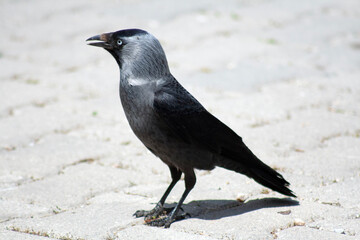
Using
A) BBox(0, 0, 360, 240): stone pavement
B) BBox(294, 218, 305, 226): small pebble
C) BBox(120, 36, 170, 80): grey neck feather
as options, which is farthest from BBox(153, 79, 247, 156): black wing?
BBox(294, 218, 305, 226): small pebble

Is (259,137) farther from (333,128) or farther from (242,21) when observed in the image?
(242,21)

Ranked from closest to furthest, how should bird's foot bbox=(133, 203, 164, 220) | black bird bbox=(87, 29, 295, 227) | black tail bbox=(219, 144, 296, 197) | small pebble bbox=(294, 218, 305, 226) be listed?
small pebble bbox=(294, 218, 305, 226), black bird bbox=(87, 29, 295, 227), bird's foot bbox=(133, 203, 164, 220), black tail bbox=(219, 144, 296, 197)

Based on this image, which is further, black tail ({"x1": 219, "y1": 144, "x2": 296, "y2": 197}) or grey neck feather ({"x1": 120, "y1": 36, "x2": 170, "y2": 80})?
black tail ({"x1": 219, "y1": 144, "x2": 296, "y2": 197})

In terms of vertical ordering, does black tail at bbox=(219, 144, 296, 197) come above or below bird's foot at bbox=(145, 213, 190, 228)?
above

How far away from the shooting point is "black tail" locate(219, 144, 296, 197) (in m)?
4.02

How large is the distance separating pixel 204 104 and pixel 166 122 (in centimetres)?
260

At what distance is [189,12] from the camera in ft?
30.6

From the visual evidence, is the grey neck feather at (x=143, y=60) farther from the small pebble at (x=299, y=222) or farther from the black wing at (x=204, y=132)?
the small pebble at (x=299, y=222)

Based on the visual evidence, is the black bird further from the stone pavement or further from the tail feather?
the stone pavement

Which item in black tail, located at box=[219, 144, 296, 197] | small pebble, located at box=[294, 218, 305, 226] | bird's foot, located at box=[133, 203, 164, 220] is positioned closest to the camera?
small pebble, located at box=[294, 218, 305, 226]

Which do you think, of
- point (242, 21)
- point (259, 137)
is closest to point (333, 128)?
point (259, 137)

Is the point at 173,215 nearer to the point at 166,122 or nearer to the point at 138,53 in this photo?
the point at 166,122

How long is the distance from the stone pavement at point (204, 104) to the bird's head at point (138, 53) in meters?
0.92

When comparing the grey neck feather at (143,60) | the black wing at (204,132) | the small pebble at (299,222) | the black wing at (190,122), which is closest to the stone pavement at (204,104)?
the small pebble at (299,222)
